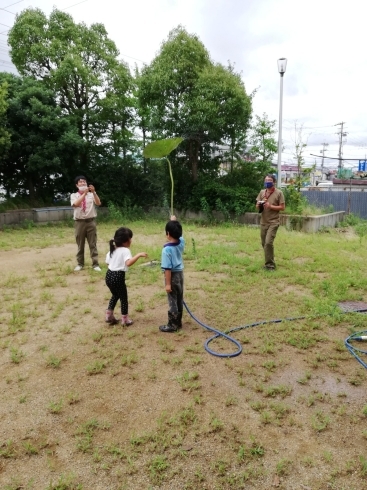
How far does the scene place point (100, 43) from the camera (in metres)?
11.5

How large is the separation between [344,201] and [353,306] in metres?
11.2

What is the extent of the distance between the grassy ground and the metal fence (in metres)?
9.96

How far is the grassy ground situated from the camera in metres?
2.05

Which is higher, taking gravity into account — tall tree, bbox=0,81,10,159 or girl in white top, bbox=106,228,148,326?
tall tree, bbox=0,81,10,159

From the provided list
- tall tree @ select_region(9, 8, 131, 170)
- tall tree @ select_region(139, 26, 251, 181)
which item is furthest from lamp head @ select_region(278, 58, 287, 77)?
tall tree @ select_region(9, 8, 131, 170)

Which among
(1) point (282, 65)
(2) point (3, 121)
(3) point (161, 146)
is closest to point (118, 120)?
(2) point (3, 121)

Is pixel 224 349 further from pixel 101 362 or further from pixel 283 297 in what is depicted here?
pixel 283 297

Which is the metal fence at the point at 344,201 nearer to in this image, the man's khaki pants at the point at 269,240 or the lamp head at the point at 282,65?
the lamp head at the point at 282,65

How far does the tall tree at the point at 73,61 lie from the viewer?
1090 cm

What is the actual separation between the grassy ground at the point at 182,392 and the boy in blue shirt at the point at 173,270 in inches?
6.8

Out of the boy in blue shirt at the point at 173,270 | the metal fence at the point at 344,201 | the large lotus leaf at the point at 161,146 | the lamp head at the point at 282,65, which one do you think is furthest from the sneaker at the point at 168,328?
the metal fence at the point at 344,201

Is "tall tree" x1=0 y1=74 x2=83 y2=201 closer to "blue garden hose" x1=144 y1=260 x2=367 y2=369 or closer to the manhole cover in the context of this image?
"blue garden hose" x1=144 y1=260 x2=367 y2=369

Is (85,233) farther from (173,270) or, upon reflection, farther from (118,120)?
(118,120)

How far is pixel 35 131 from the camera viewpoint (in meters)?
10.8
